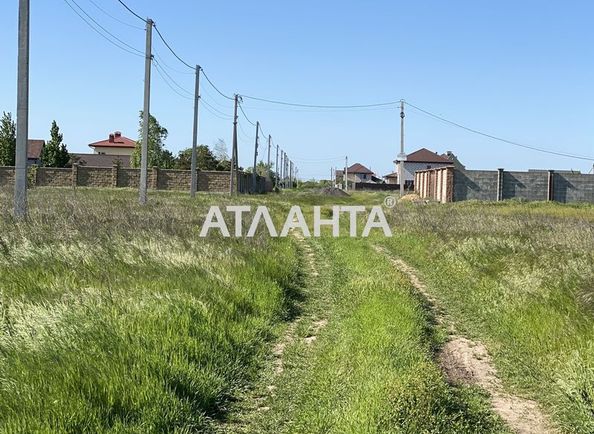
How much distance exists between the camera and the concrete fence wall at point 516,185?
35.2 m

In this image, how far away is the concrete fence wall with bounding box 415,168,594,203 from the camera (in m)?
35.2

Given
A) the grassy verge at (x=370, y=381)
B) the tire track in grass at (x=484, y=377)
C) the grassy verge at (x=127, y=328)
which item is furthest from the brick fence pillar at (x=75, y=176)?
the tire track in grass at (x=484, y=377)

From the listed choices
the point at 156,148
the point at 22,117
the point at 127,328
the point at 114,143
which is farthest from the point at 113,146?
the point at 127,328

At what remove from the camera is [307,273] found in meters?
10.3

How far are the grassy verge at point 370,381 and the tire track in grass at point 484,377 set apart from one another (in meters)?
0.15

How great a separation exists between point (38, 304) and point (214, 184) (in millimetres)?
38100

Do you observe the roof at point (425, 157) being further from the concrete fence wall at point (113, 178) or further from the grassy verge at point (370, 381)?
the grassy verge at point (370, 381)

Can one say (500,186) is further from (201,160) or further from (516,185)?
(201,160)

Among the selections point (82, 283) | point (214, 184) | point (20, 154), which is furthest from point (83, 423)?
point (214, 184)

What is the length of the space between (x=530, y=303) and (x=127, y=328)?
4701 millimetres

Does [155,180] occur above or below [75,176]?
below

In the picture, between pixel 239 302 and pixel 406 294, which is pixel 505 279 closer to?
pixel 406 294

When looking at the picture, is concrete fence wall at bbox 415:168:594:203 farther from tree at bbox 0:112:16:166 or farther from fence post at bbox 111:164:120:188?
tree at bbox 0:112:16:166

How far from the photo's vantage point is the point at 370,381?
4.33 metres
